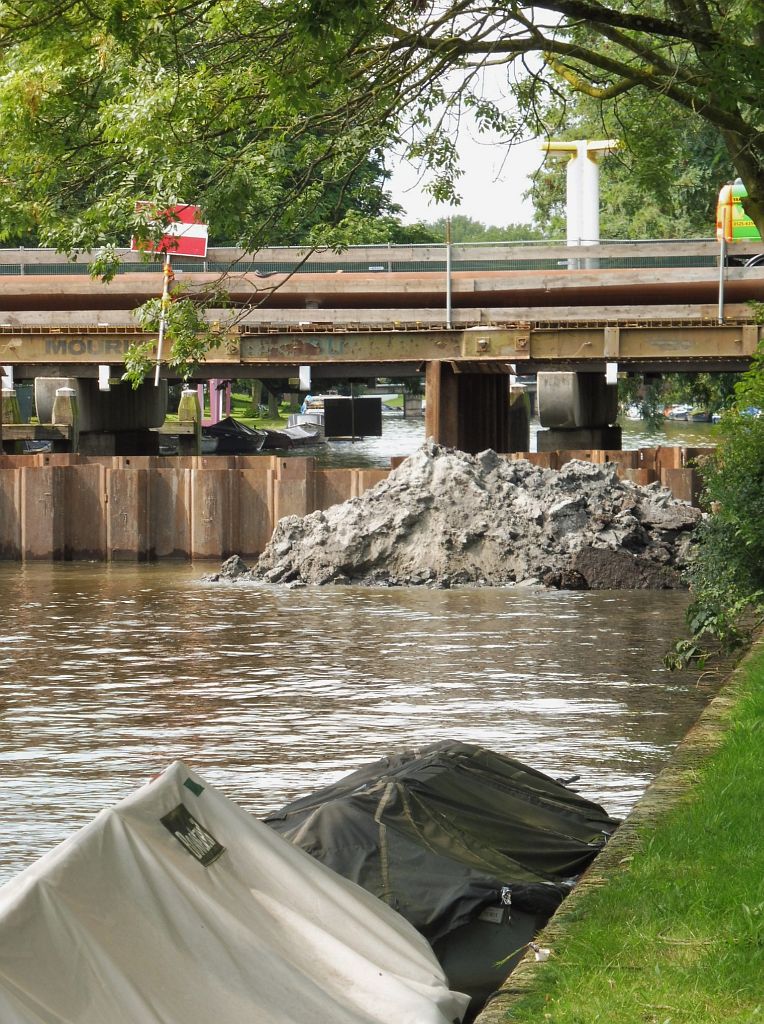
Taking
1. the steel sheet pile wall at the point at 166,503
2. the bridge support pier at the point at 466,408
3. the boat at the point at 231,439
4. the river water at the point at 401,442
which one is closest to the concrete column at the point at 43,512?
the steel sheet pile wall at the point at 166,503

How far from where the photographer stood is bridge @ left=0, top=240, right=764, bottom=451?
25.2 metres

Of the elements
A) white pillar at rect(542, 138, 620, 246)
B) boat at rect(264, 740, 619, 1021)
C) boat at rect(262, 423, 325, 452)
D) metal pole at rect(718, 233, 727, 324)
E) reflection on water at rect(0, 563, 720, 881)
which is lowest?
reflection on water at rect(0, 563, 720, 881)

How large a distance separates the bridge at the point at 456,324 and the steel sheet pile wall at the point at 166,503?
2570 millimetres

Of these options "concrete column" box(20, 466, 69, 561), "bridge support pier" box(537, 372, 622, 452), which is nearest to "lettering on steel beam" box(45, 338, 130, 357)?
"concrete column" box(20, 466, 69, 561)

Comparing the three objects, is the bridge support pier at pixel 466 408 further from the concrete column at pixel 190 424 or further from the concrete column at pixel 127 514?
the concrete column at pixel 190 424

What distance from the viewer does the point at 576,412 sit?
1075 inches

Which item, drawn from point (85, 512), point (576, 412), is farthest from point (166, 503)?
point (576, 412)

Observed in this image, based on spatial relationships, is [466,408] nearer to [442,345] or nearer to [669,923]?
[442,345]

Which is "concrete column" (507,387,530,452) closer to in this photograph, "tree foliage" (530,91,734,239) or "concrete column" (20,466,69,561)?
"tree foliage" (530,91,734,239)

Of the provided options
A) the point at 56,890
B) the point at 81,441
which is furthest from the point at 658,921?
the point at 81,441

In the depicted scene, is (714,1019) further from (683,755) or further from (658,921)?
(683,755)

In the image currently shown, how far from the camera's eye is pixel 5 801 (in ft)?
27.3

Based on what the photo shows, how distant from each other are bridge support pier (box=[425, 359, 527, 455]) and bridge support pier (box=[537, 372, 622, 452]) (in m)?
1.07

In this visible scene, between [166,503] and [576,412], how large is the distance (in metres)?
8.69
